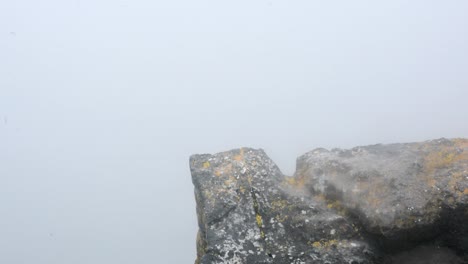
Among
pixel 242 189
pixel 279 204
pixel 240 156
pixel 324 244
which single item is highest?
pixel 240 156

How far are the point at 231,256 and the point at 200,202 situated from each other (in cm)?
126

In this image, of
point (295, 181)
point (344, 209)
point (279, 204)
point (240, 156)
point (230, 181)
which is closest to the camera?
point (344, 209)

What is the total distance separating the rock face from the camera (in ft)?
16.7

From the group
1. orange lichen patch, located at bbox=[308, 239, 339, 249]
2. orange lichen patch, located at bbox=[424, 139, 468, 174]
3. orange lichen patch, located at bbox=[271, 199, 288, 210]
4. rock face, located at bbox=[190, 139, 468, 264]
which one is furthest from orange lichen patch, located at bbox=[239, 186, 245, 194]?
orange lichen patch, located at bbox=[424, 139, 468, 174]

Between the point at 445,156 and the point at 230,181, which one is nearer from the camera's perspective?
the point at 445,156

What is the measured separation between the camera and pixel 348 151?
6.99 meters

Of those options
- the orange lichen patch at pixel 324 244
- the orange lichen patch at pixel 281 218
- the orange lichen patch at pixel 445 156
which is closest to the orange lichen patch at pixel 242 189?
the orange lichen patch at pixel 281 218

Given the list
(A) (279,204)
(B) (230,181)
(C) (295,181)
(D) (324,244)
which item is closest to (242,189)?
(B) (230,181)

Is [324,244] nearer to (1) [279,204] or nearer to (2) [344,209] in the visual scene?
(2) [344,209]

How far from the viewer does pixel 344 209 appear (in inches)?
224

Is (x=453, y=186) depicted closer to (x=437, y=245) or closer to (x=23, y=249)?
(x=437, y=245)

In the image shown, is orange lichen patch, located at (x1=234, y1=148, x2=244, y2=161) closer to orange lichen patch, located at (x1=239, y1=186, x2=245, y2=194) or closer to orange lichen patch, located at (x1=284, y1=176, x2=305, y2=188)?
orange lichen patch, located at (x1=239, y1=186, x2=245, y2=194)

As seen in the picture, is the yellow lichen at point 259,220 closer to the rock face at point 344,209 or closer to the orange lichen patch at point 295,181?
the rock face at point 344,209

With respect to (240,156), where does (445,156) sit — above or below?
below
